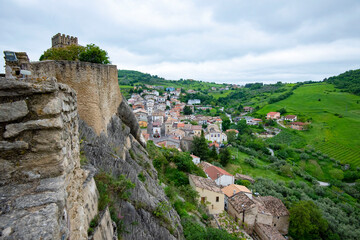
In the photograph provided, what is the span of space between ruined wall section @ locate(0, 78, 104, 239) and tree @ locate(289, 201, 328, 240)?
990 inches

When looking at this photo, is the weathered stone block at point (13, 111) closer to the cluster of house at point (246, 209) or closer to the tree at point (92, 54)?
the tree at point (92, 54)

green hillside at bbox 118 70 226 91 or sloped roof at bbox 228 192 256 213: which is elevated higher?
green hillside at bbox 118 70 226 91

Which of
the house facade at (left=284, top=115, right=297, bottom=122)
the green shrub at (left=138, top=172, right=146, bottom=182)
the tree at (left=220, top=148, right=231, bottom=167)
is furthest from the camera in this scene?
the house facade at (left=284, top=115, right=297, bottom=122)

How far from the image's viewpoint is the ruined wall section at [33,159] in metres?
2.41

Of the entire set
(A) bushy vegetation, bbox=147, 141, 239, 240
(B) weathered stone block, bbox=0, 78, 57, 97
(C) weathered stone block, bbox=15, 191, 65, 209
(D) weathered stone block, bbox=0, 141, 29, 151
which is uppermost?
(B) weathered stone block, bbox=0, 78, 57, 97

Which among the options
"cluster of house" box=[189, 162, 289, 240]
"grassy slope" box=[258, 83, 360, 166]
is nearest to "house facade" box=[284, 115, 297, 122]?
"grassy slope" box=[258, 83, 360, 166]

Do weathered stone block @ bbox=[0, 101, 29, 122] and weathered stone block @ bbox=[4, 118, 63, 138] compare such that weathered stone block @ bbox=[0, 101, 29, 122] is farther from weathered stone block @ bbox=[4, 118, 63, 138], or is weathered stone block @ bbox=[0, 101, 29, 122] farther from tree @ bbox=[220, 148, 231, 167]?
tree @ bbox=[220, 148, 231, 167]

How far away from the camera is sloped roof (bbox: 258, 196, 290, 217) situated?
20.9 m

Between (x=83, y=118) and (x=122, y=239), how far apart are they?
19.8 ft

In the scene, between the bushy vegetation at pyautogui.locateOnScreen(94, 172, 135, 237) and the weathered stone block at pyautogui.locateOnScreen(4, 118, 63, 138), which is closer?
the weathered stone block at pyautogui.locateOnScreen(4, 118, 63, 138)

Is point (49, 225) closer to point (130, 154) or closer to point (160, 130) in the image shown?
point (130, 154)

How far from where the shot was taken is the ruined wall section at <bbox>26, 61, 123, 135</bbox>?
820 cm

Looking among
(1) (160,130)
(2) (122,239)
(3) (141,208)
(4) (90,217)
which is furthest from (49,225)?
(1) (160,130)

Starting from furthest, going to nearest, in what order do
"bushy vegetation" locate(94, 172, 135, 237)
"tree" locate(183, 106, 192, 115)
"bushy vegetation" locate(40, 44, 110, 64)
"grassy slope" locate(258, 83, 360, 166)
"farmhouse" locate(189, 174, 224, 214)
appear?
"tree" locate(183, 106, 192, 115), "grassy slope" locate(258, 83, 360, 166), "farmhouse" locate(189, 174, 224, 214), "bushy vegetation" locate(40, 44, 110, 64), "bushy vegetation" locate(94, 172, 135, 237)
